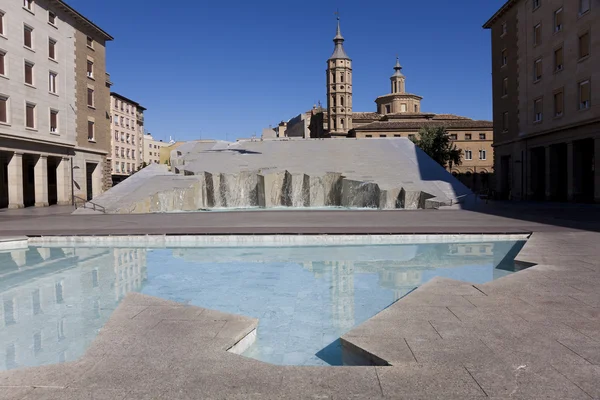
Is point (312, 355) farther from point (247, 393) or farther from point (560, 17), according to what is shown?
point (560, 17)

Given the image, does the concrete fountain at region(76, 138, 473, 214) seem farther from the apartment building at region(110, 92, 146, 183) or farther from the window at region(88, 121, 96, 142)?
the apartment building at region(110, 92, 146, 183)

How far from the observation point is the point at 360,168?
30.1 m

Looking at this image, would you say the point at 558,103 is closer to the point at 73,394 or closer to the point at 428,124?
the point at 73,394

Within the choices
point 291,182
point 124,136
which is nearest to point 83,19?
point 291,182

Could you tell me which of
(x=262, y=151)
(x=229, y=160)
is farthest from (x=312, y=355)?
(x=262, y=151)

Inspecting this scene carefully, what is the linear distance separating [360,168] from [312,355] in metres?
25.6

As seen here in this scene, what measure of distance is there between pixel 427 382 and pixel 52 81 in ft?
116

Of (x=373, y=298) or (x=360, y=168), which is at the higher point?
(x=360, y=168)

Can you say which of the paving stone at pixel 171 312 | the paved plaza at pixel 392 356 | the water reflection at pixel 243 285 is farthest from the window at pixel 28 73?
the paving stone at pixel 171 312

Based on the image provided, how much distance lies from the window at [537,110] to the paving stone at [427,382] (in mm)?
34085

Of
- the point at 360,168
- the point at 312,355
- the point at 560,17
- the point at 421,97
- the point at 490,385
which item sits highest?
the point at 421,97

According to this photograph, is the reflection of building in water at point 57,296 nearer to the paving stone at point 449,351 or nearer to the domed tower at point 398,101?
the paving stone at point 449,351

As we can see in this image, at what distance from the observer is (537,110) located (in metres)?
33.6

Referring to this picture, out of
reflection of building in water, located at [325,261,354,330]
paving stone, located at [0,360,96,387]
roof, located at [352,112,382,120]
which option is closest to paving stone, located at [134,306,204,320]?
paving stone, located at [0,360,96,387]
